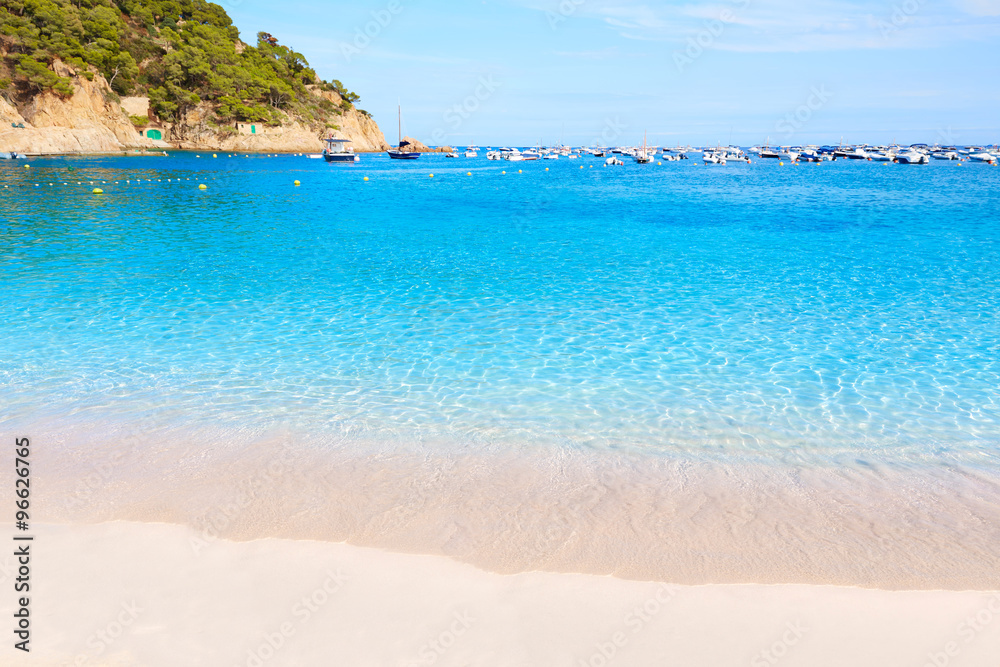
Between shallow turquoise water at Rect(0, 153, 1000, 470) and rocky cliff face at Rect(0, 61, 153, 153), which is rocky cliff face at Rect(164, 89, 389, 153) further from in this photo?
shallow turquoise water at Rect(0, 153, 1000, 470)

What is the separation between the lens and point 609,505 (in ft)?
20.6

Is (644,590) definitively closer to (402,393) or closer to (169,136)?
(402,393)

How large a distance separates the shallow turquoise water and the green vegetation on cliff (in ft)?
251

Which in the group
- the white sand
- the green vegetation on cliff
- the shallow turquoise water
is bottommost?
the shallow turquoise water

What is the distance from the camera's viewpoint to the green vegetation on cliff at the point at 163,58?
274ft

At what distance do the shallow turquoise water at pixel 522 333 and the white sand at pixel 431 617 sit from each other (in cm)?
302

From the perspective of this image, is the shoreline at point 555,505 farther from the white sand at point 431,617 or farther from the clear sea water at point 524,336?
the clear sea water at point 524,336

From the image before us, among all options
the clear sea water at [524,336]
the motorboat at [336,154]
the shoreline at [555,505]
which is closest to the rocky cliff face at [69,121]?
the motorboat at [336,154]

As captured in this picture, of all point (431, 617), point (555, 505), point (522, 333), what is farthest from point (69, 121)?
point (431, 617)

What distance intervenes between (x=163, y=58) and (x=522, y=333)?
125777mm

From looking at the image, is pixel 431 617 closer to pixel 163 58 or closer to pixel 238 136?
pixel 238 136

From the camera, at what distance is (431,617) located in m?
4.49

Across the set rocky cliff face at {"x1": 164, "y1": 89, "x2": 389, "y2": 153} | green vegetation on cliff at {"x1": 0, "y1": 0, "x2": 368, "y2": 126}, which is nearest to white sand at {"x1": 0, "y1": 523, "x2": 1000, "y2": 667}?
green vegetation on cliff at {"x1": 0, "y1": 0, "x2": 368, "y2": 126}

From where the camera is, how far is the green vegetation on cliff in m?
83.5
